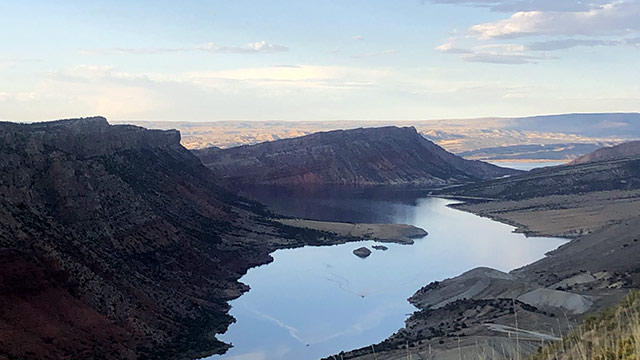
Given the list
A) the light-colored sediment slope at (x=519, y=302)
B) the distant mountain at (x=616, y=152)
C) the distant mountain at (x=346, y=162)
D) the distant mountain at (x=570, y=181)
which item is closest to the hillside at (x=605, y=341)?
the light-colored sediment slope at (x=519, y=302)

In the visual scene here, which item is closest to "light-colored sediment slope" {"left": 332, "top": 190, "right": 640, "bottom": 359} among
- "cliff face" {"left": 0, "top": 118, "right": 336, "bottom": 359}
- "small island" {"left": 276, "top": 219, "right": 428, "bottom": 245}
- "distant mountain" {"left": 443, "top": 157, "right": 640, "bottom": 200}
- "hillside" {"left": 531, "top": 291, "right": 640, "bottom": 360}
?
"hillside" {"left": 531, "top": 291, "right": 640, "bottom": 360}

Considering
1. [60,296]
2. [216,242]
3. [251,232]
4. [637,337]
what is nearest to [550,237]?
[251,232]

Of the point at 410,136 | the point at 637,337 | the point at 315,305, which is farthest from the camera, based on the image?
the point at 410,136

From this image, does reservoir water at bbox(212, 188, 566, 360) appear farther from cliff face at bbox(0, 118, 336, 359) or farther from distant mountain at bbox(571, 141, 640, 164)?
distant mountain at bbox(571, 141, 640, 164)

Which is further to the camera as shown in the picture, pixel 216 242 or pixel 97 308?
pixel 216 242

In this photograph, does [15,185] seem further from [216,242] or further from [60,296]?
[216,242]

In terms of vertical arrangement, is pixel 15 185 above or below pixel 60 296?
above

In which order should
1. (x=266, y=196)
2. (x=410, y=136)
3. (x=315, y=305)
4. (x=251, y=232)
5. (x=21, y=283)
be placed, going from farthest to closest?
(x=410, y=136), (x=266, y=196), (x=251, y=232), (x=315, y=305), (x=21, y=283)
